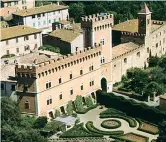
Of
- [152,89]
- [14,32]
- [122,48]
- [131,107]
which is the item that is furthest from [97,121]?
[14,32]

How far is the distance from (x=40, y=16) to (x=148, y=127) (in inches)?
1947

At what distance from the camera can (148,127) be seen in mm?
57125

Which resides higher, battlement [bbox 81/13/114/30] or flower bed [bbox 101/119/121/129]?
battlement [bbox 81/13/114/30]

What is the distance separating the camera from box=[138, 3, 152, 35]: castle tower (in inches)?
2987

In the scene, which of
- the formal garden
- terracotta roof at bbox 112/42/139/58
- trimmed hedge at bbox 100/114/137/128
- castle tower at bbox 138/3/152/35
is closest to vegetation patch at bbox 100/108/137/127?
trimmed hedge at bbox 100/114/137/128

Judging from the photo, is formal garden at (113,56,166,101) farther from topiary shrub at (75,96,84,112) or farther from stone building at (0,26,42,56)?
stone building at (0,26,42,56)

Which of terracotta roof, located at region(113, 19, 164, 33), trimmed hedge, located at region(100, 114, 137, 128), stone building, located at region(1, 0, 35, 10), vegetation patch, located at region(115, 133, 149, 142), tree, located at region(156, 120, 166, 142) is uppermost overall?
stone building, located at region(1, 0, 35, 10)

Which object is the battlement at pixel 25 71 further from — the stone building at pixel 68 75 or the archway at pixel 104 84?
the archway at pixel 104 84

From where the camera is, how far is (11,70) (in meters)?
62.6

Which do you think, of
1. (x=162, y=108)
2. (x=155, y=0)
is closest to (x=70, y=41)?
(x=162, y=108)

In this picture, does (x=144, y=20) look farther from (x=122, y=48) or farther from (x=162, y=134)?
(x=162, y=134)

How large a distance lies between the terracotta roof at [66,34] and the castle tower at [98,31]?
1337 centimetres

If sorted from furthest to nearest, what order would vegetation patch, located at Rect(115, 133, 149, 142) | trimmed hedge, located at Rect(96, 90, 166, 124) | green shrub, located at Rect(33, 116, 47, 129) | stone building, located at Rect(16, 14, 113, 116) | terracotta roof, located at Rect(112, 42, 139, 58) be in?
terracotta roof, located at Rect(112, 42, 139, 58) < trimmed hedge, located at Rect(96, 90, 166, 124) < stone building, located at Rect(16, 14, 113, 116) < green shrub, located at Rect(33, 116, 47, 129) < vegetation patch, located at Rect(115, 133, 149, 142)

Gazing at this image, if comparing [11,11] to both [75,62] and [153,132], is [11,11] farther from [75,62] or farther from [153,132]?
[153,132]
